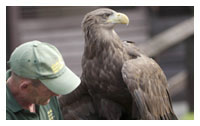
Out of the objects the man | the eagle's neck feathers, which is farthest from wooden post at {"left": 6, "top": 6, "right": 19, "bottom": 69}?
the man

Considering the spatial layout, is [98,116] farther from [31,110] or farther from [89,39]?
[31,110]

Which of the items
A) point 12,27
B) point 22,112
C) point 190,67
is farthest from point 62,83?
point 12,27

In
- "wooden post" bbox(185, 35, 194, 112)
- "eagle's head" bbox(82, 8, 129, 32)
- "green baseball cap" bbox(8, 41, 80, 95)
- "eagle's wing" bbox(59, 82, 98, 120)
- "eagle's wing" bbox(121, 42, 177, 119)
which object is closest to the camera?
"green baseball cap" bbox(8, 41, 80, 95)

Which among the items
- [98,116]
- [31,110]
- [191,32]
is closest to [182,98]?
[191,32]

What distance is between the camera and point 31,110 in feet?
9.02

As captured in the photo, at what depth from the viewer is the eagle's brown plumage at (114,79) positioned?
11.6 ft

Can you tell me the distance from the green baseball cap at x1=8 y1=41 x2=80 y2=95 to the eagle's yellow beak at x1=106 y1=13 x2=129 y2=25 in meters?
1.00

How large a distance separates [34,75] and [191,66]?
3882mm

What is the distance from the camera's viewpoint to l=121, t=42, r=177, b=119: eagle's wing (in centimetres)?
346

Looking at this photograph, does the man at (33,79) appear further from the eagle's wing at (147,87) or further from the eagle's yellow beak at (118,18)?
the eagle's yellow beak at (118,18)

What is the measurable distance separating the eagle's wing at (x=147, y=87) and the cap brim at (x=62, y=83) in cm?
86

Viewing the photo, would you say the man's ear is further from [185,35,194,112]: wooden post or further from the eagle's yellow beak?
[185,35,194,112]: wooden post

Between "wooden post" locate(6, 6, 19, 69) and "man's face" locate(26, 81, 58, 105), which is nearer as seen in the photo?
"man's face" locate(26, 81, 58, 105)

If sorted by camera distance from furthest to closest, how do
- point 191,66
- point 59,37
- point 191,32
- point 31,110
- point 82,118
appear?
1. point 59,37
2. point 191,66
3. point 191,32
4. point 82,118
5. point 31,110
